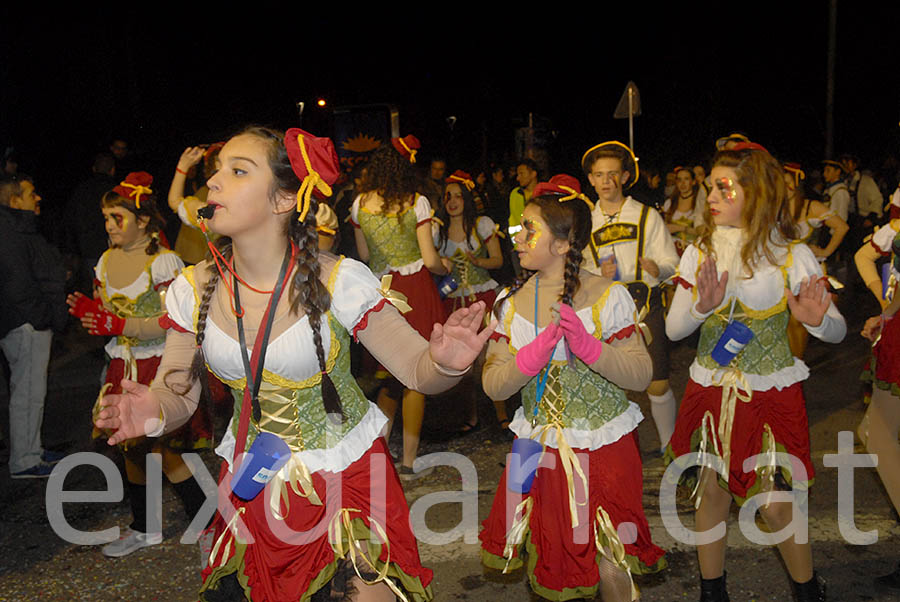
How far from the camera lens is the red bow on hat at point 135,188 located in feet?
16.9

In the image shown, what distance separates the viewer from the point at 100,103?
14.0 metres

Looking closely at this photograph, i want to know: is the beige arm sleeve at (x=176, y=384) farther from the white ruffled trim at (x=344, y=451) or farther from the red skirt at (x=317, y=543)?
the red skirt at (x=317, y=543)

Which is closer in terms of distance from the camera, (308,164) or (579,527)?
(308,164)

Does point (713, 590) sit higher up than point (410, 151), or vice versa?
point (410, 151)

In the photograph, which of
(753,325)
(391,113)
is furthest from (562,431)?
(391,113)

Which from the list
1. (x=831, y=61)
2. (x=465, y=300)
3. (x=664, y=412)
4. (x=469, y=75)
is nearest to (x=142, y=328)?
(x=465, y=300)

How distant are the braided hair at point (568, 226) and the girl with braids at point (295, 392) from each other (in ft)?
3.39

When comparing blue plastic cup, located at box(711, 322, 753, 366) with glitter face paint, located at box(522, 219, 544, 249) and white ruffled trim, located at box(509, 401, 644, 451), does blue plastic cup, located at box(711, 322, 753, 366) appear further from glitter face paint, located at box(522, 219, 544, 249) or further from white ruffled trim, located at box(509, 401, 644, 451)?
glitter face paint, located at box(522, 219, 544, 249)

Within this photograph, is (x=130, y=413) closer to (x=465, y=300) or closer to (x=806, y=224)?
(x=465, y=300)

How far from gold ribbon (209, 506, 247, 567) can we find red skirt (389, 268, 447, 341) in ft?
11.8

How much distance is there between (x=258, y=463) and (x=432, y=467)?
3684 mm

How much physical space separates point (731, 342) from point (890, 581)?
155 centimetres

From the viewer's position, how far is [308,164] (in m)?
2.65

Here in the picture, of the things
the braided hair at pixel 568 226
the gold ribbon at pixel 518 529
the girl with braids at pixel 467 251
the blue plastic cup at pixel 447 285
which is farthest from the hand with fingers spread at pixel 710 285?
the girl with braids at pixel 467 251
